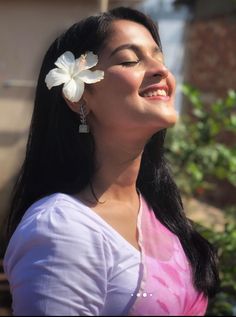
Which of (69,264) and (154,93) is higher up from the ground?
(154,93)

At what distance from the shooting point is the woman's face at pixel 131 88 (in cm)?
144

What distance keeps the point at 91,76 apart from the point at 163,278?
19.1 inches

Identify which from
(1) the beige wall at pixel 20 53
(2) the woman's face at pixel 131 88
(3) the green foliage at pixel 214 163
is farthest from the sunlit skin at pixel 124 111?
(1) the beige wall at pixel 20 53

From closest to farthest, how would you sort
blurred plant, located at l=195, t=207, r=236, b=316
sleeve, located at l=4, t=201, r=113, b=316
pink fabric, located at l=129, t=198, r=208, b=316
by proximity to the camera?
sleeve, located at l=4, t=201, r=113, b=316 < pink fabric, located at l=129, t=198, r=208, b=316 < blurred plant, located at l=195, t=207, r=236, b=316

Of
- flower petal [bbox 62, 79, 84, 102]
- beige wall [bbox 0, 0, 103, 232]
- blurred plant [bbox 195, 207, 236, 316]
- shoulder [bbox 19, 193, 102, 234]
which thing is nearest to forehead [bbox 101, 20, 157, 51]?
flower petal [bbox 62, 79, 84, 102]

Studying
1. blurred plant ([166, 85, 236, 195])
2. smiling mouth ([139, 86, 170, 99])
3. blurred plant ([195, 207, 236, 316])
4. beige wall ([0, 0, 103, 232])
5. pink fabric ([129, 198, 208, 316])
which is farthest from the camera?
beige wall ([0, 0, 103, 232])

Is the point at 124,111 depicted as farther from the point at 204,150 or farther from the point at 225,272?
the point at 204,150

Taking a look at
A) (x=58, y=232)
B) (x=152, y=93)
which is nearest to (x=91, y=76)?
(x=152, y=93)

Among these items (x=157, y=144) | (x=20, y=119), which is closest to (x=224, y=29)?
(x=20, y=119)

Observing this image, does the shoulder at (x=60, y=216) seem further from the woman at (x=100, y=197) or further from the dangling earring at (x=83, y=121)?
the dangling earring at (x=83, y=121)

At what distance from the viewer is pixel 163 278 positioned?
1411mm

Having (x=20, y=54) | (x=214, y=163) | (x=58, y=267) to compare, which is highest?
(x=58, y=267)

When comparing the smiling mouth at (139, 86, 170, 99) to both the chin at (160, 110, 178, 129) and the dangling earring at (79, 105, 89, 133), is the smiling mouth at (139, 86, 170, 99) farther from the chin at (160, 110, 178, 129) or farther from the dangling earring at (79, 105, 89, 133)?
the dangling earring at (79, 105, 89, 133)

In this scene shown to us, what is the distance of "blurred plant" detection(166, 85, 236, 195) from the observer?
148 inches
